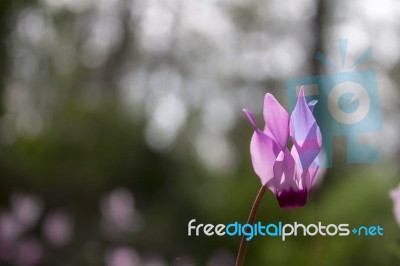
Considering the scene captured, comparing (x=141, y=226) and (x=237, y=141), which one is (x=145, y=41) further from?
(x=141, y=226)

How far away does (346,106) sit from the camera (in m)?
0.35

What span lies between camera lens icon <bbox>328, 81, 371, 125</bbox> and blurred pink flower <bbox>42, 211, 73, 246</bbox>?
7.02 feet

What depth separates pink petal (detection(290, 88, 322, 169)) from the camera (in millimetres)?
265

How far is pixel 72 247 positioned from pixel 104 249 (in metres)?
0.27

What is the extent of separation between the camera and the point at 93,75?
14.6ft

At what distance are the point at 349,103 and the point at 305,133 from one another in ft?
0.32

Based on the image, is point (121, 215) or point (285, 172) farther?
point (121, 215)

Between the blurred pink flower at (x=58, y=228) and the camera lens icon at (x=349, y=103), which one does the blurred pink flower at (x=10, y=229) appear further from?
the camera lens icon at (x=349, y=103)

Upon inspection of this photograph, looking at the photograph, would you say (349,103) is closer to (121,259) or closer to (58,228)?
(121,259)

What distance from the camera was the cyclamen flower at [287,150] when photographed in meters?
0.26

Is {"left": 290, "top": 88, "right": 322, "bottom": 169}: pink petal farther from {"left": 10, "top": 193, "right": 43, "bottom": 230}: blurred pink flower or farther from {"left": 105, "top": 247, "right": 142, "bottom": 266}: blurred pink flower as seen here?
{"left": 10, "top": 193, "right": 43, "bottom": 230}: blurred pink flower

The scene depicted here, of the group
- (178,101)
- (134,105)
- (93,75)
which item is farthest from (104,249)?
(93,75)

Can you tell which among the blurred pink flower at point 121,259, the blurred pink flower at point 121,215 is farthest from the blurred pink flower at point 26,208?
the blurred pink flower at point 121,259

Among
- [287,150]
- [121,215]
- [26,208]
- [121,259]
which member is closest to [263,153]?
[287,150]
